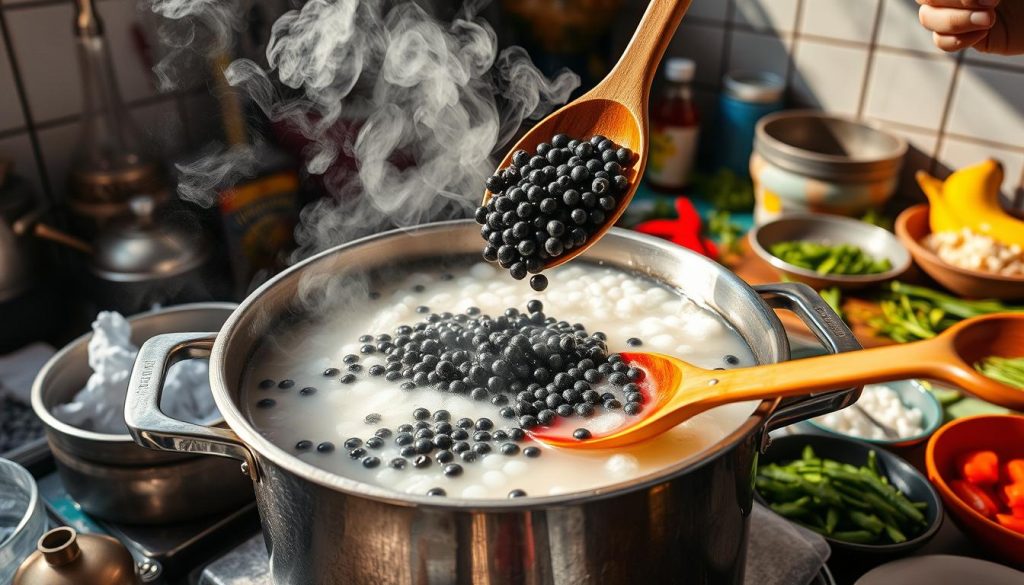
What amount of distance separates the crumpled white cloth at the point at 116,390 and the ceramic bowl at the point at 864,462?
1.23 meters

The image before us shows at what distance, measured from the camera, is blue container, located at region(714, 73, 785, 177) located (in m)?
3.01

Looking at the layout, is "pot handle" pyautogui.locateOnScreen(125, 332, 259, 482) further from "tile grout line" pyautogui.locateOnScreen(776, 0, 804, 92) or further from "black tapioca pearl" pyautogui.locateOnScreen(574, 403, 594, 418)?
"tile grout line" pyautogui.locateOnScreen(776, 0, 804, 92)

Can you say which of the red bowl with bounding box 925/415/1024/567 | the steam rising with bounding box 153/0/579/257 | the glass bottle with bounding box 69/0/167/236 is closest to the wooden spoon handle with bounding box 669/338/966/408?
the red bowl with bounding box 925/415/1024/567

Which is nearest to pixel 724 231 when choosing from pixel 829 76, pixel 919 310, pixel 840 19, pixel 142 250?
pixel 919 310

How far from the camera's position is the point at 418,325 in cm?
A: 159

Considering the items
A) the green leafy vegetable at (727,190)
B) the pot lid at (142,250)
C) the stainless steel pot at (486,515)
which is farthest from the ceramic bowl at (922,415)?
the pot lid at (142,250)

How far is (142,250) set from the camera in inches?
84.6

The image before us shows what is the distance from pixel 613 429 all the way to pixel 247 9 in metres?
1.90

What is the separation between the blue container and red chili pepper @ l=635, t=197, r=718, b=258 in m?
0.66

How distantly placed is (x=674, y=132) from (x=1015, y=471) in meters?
1.84

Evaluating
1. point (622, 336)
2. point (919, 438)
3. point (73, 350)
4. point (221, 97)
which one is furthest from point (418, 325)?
point (221, 97)

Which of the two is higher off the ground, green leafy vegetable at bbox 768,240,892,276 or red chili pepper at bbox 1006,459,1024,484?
green leafy vegetable at bbox 768,240,892,276

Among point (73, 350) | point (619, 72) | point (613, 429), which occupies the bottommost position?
point (73, 350)

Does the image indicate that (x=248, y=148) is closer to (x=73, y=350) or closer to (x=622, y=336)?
(x=73, y=350)
